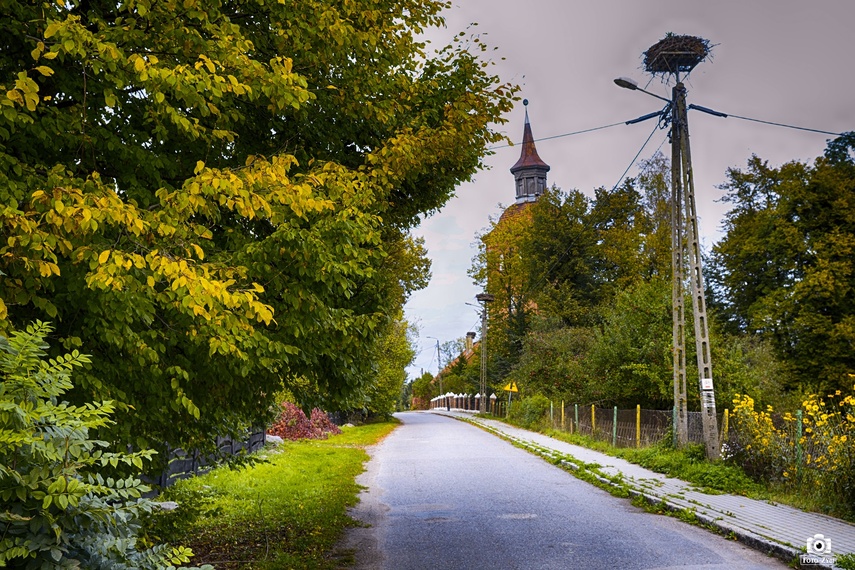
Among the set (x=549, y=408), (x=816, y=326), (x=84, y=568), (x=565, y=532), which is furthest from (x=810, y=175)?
(x=84, y=568)

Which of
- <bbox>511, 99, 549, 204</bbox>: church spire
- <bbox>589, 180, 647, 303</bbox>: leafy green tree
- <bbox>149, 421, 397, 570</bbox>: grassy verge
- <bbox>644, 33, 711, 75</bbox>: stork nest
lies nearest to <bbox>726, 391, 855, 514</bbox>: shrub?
<bbox>149, 421, 397, 570</bbox>: grassy verge

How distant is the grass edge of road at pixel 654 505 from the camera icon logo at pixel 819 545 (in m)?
0.12

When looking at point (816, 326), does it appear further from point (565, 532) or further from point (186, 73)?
point (186, 73)

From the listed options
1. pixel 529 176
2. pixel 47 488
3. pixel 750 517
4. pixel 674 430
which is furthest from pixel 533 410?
pixel 529 176

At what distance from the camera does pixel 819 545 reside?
7.23m

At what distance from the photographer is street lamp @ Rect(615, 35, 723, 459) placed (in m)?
14.2

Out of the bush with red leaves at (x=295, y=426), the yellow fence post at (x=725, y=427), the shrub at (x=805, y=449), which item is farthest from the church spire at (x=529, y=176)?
the shrub at (x=805, y=449)

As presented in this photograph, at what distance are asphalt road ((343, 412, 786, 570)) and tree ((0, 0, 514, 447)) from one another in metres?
2.46

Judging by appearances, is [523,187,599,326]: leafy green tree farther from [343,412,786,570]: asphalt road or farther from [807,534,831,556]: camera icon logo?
[807,534,831,556]: camera icon logo

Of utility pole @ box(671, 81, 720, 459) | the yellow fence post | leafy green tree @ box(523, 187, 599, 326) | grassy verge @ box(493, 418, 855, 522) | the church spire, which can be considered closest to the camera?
grassy verge @ box(493, 418, 855, 522)

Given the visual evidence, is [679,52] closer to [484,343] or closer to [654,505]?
[654,505]

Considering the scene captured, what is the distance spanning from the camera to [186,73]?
4137 millimetres

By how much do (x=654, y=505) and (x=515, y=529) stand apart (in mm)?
2847

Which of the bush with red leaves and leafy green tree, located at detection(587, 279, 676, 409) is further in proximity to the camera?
the bush with red leaves
